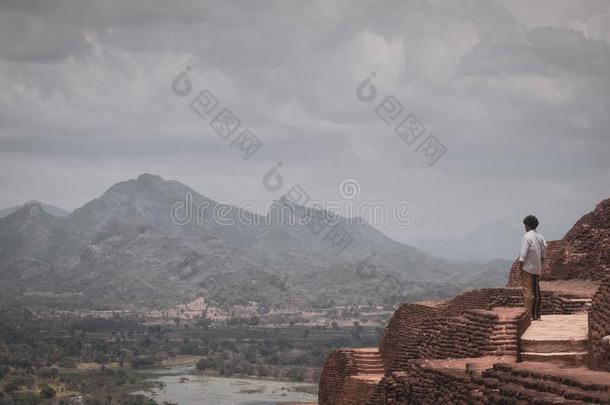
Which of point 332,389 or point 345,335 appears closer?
point 332,389

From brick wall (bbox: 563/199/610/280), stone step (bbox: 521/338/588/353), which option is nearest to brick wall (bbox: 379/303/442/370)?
brick wall (bbox: 563/199/610/280)

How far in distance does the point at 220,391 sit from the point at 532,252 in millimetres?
83172

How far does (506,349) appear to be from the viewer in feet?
37.7

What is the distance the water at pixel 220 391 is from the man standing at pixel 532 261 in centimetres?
6764

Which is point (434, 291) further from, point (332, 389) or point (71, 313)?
point (332, 389)

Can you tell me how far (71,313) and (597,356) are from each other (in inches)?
6981

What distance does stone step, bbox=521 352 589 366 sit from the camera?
10406mm

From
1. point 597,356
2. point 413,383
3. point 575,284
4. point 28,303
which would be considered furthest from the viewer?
point 28,303

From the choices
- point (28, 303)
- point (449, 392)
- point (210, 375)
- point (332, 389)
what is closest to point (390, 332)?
point (332, 389)

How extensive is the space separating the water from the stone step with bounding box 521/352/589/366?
69350 millimetres

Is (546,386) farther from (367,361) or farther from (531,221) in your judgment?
(367,361)

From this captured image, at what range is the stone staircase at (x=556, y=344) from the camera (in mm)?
10617

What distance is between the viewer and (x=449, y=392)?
9.59m

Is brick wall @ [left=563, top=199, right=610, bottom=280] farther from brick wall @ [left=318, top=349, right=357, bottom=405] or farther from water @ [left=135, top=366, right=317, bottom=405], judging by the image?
water @ [left=135, top=366, right=317, bottom=405]
